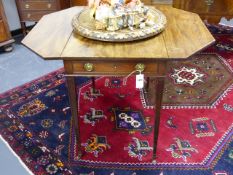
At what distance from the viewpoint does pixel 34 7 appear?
3.15 meters

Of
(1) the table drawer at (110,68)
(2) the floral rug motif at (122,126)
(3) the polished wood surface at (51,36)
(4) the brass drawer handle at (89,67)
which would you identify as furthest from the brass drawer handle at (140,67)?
(2) the floral rug motif at (122,126)

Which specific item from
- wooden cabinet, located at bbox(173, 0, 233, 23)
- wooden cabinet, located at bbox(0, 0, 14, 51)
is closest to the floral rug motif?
wooden cabinet, located at bbox(173, 0, 233, 23)

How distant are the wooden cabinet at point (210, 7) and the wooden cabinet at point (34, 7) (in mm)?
1393

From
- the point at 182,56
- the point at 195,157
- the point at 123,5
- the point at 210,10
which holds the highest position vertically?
the point at 123,5

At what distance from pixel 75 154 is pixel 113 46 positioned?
83cm

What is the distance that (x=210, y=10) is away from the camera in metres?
2.84

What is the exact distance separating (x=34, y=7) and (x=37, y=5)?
0.04 meters

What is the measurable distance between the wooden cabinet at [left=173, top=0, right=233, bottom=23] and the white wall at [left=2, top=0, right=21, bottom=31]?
1.94m

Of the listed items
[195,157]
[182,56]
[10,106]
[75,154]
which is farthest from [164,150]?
[10,106]

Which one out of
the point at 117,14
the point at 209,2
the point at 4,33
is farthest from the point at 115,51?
the point at 4,33

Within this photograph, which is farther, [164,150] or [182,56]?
[164,150]

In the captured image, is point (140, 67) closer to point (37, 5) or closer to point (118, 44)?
point (118, 44)

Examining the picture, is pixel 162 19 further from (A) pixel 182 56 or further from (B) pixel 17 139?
(B) pixel 17 139

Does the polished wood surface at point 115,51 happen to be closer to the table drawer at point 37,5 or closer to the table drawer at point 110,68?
the table drawer at point 110,68
